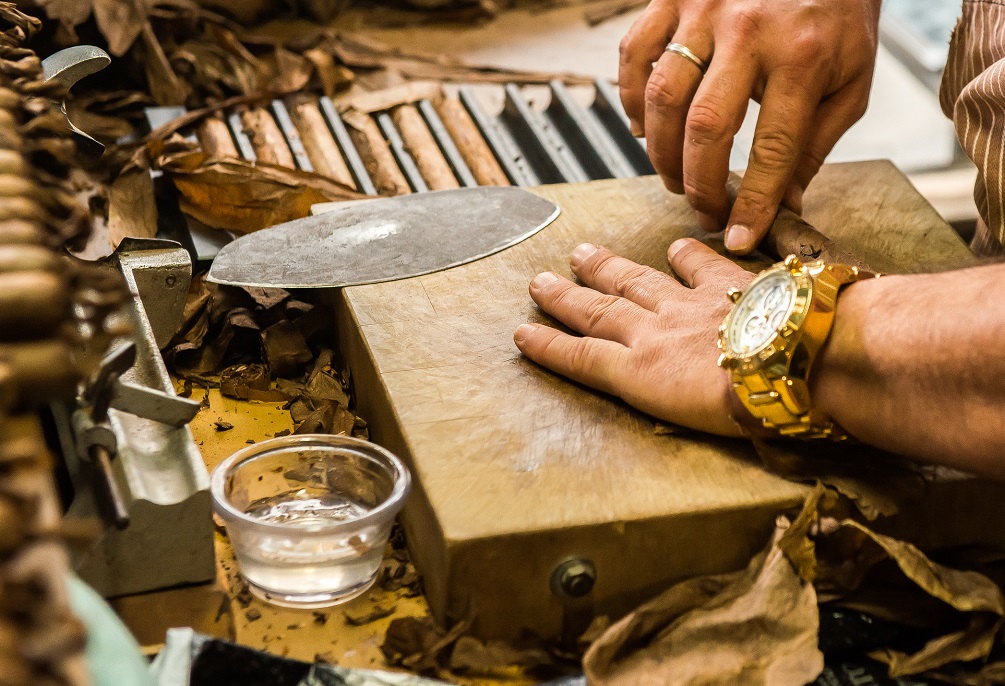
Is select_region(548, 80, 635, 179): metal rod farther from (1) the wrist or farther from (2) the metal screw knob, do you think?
(2) the metal screw knob

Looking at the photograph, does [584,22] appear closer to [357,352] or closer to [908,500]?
[357,352]

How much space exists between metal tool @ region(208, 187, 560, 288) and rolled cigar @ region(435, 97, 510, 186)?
20 centimetres

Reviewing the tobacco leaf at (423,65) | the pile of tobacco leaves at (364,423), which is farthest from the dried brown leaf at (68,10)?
the tobacco leaf at (423,65)

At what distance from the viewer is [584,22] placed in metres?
2.32

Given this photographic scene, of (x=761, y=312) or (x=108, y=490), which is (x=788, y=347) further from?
(x=108, y=490)

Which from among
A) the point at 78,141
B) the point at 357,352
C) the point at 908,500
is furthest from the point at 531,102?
the point at 908,500

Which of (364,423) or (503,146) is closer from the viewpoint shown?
(364,423)

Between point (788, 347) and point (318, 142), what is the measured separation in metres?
1.01

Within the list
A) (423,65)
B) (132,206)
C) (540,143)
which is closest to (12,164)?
(132,206)

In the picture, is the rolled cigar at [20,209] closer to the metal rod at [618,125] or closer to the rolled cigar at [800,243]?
the rolled cigar at [800,243]

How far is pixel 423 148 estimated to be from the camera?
1711mm

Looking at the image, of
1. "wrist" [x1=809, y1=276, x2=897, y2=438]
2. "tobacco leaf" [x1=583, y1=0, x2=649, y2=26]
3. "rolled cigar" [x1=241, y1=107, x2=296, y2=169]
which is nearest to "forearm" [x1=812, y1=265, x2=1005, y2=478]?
"wrist" [x1=809, y1=276, x2=897, y2=438]

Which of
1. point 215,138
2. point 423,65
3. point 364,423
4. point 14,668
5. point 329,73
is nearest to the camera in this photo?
point 14,668

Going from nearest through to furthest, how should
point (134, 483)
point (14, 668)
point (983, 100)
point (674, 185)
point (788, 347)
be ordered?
point (14, 668)
point (134, 483)
point (788, 347)
point (983, 100)
point (674, 185)
